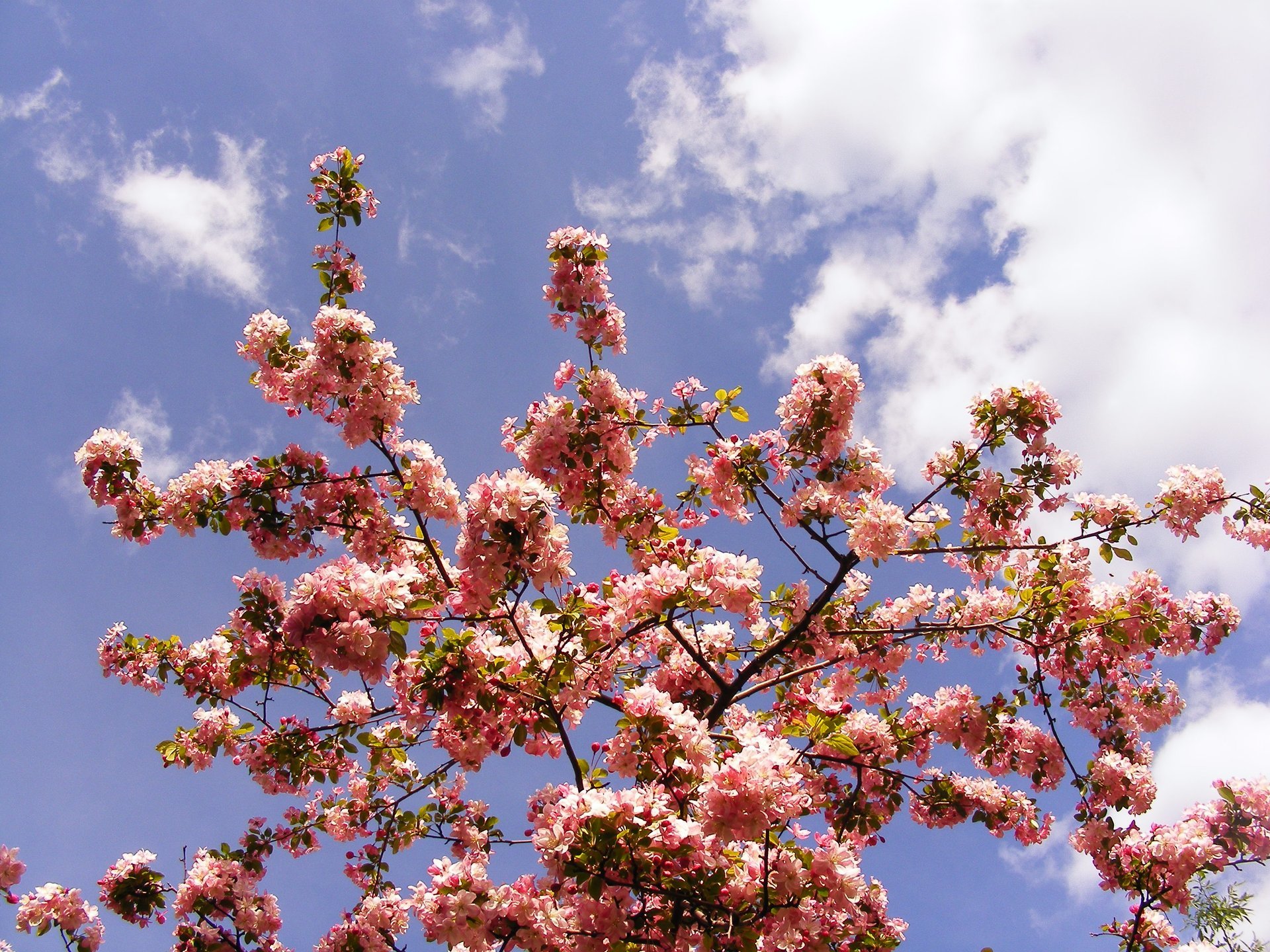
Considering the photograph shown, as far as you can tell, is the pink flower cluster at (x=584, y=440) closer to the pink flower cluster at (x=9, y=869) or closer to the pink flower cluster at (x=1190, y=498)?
the pink flower cluster at (x=1190, y=498)

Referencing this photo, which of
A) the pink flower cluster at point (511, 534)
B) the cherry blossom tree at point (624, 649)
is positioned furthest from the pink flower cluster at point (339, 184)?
the pink flower cluster at point (511, 534)

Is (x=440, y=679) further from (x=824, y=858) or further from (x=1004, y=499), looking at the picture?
(x=1004, y=499)

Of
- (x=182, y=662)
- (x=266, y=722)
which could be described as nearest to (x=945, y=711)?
(x=266, y=722)

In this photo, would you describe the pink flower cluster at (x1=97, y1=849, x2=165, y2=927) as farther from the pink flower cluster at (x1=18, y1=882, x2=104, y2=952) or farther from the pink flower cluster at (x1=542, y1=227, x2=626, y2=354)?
the pink flower cluster at (x1=542, y1=227, x2=626, y2=354)

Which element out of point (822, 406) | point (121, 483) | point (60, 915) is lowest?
point (60, 915)

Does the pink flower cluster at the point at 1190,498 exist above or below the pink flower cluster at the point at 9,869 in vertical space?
above

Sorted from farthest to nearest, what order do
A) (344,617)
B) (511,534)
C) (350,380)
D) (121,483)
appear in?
(121,483) → (350,380) → (511,534) → (344,617)

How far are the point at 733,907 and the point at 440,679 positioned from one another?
2099 millimetres

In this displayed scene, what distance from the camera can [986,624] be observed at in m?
6.34

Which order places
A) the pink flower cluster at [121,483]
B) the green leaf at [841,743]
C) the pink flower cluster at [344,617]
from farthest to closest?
the pink flower cluster at [121,483] → the green leaf at [841,743] → the pink flower cluster at [344,617]

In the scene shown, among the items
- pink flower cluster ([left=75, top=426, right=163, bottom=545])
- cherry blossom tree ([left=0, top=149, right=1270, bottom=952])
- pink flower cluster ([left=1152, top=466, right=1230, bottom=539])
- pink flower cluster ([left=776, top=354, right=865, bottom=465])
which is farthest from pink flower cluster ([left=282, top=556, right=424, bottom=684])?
pink flower cluster ([left=1152, top=466, right=1230, bottom=539])

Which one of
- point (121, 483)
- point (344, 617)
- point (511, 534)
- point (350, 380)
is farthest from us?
point (121, 483)

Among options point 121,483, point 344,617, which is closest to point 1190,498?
point 344,617

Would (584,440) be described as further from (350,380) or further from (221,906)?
(221,906)
